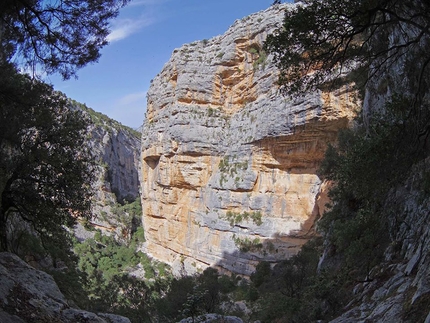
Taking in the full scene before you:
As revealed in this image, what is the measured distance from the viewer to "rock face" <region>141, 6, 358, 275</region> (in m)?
21.9

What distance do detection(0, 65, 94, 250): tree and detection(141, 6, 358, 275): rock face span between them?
14.8 m

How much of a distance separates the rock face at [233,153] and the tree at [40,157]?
14.8 m

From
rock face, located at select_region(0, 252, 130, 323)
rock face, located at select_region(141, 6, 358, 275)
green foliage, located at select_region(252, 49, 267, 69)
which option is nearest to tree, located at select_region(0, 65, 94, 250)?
rock face, located at select_region(0, 252, 130, 323)

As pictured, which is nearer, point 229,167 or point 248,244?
point 248,244

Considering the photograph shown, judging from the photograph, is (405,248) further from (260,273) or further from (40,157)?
(260,273)

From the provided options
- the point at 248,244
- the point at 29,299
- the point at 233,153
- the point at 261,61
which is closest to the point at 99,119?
the point at 233,153

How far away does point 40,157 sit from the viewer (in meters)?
7.00

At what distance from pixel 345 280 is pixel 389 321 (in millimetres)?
3708

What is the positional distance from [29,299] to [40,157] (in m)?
2.89

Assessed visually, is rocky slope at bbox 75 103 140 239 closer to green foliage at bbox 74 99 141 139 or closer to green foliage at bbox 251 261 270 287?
green foliage at bbox 74 99 141 139

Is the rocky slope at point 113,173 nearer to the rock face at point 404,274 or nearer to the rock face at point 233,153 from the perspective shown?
the rock face at point 233,153

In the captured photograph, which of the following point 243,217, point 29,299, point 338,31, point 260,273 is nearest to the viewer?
point 338,31

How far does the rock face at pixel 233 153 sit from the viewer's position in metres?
21.9

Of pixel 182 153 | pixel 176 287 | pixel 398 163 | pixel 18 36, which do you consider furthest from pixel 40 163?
pixel 182 153
